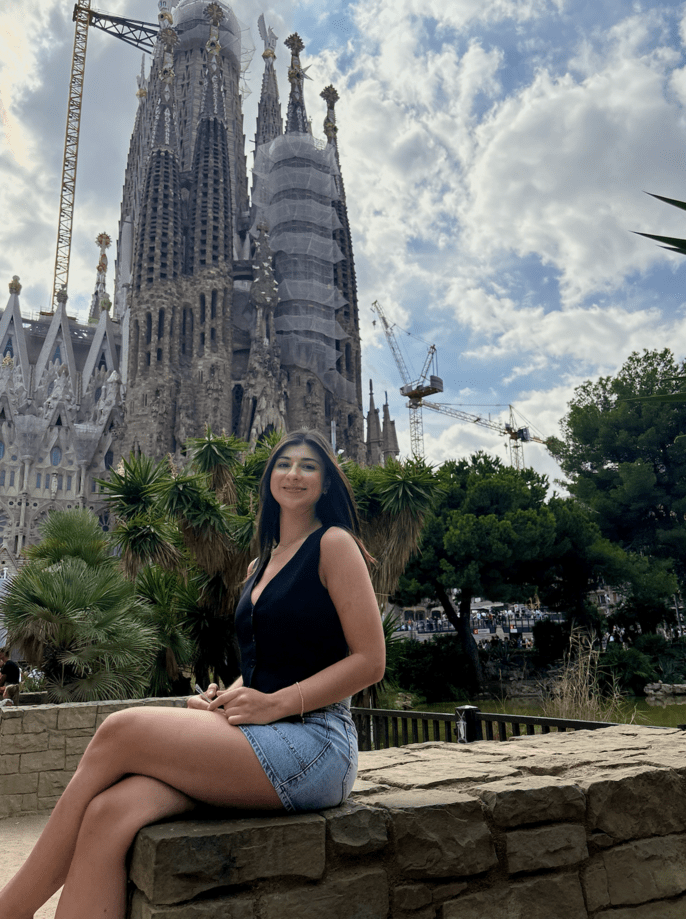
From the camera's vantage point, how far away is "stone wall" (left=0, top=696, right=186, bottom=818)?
5902mm

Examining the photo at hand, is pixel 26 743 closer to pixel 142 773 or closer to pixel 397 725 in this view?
pixel 397 725

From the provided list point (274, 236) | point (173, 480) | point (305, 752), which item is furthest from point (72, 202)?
point (305, 752)

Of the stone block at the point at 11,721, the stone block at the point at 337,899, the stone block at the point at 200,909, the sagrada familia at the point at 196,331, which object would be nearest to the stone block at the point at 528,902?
the stone block at the point at 337,899

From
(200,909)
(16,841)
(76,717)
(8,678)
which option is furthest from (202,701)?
(8,678)

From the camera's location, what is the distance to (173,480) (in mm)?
11477

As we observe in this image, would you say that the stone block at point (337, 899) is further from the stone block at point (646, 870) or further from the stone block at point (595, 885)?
the stone block at point (646, 870)

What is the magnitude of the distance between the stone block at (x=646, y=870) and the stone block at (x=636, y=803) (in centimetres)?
3

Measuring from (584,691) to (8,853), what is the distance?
682 cm

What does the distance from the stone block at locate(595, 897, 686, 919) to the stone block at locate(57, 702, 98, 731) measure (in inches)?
203

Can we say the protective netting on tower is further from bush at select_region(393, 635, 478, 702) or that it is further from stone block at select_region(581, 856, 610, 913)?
stone block at select_region(581, 856, 610, 913)

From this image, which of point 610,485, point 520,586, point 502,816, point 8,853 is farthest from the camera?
point 610,485

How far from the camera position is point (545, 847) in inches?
81.7

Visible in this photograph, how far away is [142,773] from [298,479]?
0.99 metres

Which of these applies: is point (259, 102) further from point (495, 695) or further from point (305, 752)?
point (305, 752)
